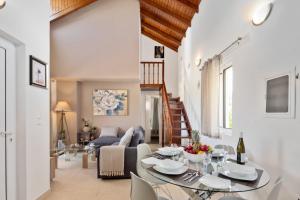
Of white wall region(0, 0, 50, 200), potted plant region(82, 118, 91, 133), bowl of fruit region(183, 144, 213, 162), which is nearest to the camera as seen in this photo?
bowl of fruit region(183, 144, 213, 162)

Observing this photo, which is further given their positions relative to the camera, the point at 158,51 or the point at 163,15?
the point at 158,51

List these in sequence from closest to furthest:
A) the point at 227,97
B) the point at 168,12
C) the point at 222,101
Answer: the point at 227,97 < the point at 222,101 < the point at 168,12

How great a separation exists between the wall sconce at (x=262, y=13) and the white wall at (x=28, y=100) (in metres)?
2.77

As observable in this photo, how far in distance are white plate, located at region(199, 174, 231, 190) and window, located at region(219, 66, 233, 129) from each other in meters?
2.19

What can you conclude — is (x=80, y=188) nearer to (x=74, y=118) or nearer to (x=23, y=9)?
(x=23, y=9)

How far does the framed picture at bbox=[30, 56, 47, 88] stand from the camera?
2564 millimetres

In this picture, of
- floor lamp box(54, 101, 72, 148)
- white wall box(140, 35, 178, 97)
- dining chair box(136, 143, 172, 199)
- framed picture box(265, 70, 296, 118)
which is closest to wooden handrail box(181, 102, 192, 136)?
white wall box(140, 35, 178, 97)

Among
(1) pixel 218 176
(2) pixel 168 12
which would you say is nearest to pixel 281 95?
(1) pixel 218 176

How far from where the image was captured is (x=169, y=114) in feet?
18.5

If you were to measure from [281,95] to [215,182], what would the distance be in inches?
46.1

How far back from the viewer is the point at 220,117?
3.81 metres

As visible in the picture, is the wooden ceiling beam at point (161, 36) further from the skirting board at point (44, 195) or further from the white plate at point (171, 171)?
the white plate at point (171, 171)

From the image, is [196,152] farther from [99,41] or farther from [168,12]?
[168,12]

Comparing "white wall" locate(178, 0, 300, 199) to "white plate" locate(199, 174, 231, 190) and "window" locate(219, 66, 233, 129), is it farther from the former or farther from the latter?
"white plate" locate(199, 174, 231, 190)
